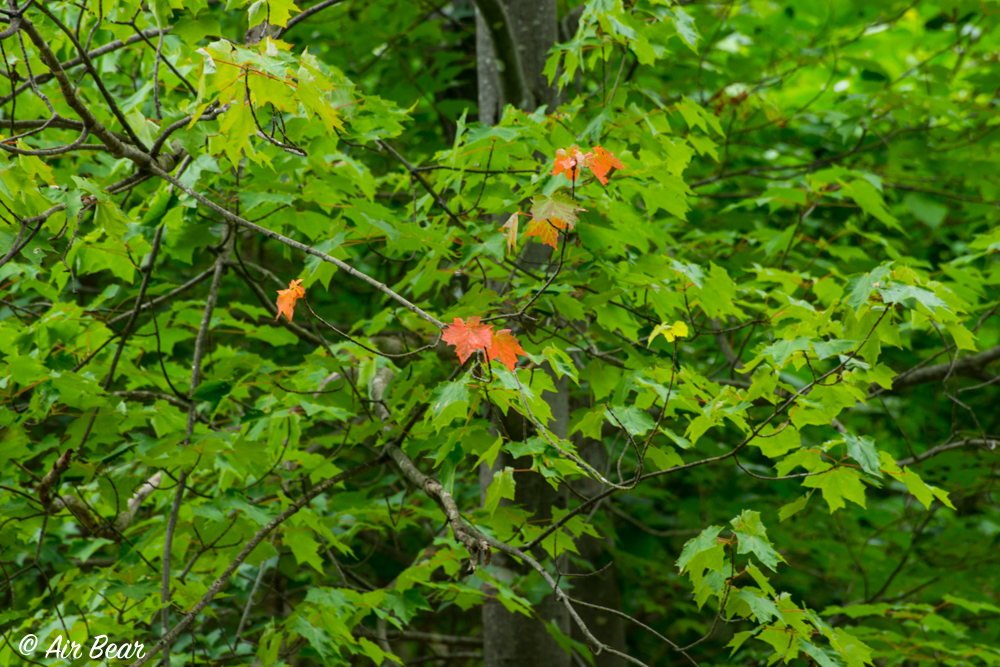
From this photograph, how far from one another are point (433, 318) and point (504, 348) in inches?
7.1

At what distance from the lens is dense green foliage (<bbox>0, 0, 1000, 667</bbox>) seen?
1.90 meters

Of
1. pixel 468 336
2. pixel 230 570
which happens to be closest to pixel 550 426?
pixel 230 570

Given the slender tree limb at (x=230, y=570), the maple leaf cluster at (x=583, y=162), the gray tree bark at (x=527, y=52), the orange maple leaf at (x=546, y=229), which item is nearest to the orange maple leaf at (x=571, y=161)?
the maple leaf cluster at (x=583, y=162)

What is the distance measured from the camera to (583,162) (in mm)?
1590

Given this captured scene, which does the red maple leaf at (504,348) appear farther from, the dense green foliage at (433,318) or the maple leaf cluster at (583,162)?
the maple leaf cluster at (583,162)

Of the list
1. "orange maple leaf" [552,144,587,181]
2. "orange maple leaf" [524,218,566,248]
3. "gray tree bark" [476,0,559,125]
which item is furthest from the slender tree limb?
"gray tree bark" [476,0,559,125]

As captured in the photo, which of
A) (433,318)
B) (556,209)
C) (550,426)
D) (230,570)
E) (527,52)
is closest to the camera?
(433,318)

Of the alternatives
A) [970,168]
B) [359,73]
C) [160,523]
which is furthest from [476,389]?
[970,168]

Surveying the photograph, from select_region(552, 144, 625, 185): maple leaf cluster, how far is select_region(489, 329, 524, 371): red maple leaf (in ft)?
1.21

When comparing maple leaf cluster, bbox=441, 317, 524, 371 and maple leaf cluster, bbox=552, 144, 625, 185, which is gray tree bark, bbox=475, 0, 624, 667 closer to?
maple leaf cluster, bbox=552, 144, 625, 185

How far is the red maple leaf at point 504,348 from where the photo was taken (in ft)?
5.16

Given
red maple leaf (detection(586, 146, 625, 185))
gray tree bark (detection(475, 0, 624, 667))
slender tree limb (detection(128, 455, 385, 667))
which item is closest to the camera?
red maple leaf (detection(586, 146, 625, 185))

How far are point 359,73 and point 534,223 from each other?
251 cm

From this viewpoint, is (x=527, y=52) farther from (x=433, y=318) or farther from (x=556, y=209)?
(x=433, y=318)
